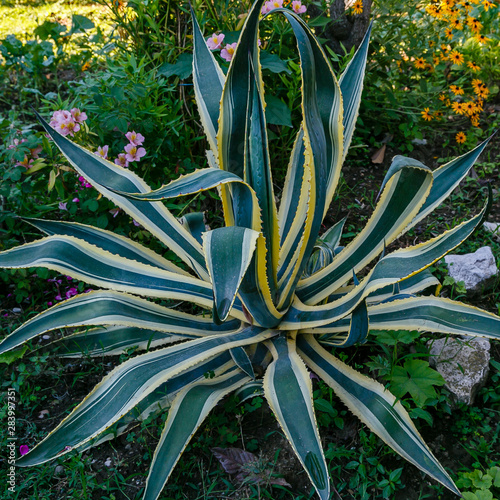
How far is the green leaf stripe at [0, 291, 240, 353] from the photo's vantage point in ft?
4.58

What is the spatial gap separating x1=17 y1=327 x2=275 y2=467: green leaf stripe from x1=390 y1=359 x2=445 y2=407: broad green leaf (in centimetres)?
44

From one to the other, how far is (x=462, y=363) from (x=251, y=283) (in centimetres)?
82

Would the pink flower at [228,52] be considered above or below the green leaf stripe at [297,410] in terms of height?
above

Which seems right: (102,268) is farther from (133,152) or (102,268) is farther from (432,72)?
(432,72)

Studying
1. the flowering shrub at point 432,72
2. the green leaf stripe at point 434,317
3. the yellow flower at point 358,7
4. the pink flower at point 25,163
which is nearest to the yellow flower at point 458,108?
the flowering shrub at point 432,72

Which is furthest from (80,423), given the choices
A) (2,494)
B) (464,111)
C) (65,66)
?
(65,66)

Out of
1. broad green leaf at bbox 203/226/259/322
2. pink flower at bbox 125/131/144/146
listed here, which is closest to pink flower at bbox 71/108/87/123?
pink flower at bbox 125/131/144/146

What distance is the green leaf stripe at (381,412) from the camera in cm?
123

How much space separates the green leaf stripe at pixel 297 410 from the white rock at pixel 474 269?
903 millimetres

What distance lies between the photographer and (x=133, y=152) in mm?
1903

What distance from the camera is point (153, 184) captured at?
2148 millimetres

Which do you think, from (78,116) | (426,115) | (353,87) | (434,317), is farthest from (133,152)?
(426,115)

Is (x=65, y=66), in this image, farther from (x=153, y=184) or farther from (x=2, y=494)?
(x=2, y=494)

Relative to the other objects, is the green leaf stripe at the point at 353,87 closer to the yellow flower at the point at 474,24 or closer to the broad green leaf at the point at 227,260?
the broad green leaf at the point at 227,260
